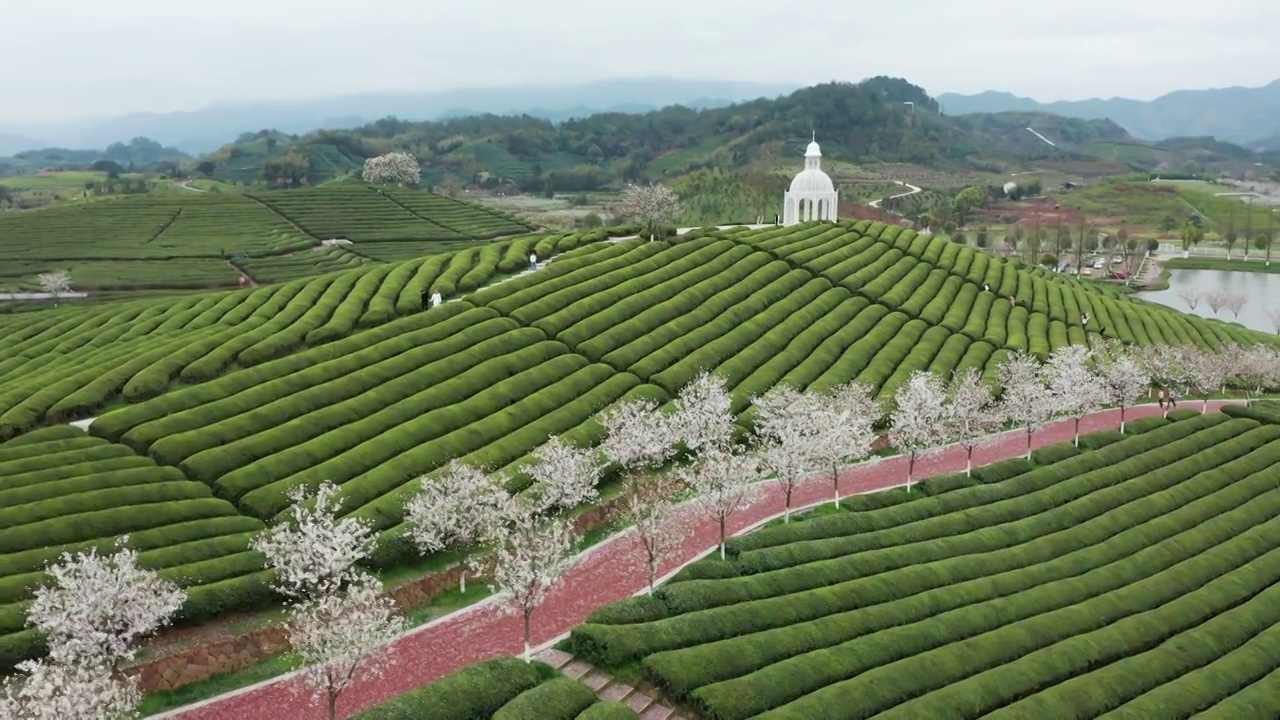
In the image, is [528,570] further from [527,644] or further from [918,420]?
[918,420]

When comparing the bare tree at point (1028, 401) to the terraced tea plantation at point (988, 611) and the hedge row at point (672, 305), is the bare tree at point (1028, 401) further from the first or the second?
the hedge row at point (672, 305)

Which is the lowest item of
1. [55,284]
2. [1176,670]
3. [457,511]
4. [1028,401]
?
[1176,670]

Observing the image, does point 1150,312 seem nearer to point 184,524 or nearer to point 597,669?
point 597,669

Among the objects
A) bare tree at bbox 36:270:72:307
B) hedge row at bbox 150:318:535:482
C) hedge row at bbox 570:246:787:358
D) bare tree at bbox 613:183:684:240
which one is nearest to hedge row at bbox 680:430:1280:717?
hedge row at bbox 150:318:535:482

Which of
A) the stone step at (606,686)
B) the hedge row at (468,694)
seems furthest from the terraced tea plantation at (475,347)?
the hedge row at (468,694)

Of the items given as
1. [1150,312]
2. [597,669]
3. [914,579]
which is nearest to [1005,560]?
[914,579]

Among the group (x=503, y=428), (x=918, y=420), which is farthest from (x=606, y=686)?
(x=918, y=420)

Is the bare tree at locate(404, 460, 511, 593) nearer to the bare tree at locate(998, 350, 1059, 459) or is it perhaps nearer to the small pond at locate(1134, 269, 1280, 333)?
the bare tree at locate(998, 350, 1059, 459)
